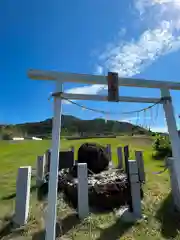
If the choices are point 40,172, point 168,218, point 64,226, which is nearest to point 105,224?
point 64,226

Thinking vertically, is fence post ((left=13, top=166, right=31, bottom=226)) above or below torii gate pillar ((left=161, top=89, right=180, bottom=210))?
below

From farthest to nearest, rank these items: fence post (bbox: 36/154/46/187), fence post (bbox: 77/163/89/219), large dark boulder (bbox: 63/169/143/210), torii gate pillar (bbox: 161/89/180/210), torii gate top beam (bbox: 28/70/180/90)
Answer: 1. fence post (bbox: 36/154/46/187)
2. large dark boulder (bbox: 63/169/143/210)
3. fence post (bbox: 77/163/89/219)
4. torii gate pillar (bbox: 161/89/180/210)
5. torii gate top beam (bbox: 28/70/180/90)

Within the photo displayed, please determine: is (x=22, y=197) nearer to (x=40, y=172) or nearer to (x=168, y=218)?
(x=40, y=172)

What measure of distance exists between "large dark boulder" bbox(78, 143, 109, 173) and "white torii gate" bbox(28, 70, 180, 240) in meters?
2.81

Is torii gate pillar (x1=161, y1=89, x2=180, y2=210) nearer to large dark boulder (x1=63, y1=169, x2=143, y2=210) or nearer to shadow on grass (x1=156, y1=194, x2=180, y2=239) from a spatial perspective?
shadow on grass (x1=156, y1=194, x2=180, y2=239)

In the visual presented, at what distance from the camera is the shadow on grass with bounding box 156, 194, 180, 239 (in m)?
2.99

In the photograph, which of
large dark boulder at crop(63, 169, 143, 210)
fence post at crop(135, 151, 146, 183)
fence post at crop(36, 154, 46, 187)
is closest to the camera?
large dark boulder at crop(63, 169, 143, 210)

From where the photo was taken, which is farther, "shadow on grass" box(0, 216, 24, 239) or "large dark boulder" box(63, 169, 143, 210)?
"large dark boulder" box(63, 169, 143, 210)

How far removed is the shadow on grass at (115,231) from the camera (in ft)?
9.36

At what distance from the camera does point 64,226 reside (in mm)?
3090

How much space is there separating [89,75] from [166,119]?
1.54 metres

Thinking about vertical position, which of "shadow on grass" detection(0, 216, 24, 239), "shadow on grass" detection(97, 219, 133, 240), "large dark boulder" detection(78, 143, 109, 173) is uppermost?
"large dark boulder" detection(78, 143, 109, 173)

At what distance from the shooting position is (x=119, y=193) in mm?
3955

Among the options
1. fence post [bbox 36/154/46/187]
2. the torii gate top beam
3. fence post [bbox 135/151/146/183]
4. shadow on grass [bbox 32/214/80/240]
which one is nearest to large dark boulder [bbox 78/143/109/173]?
fence post [bbox 135/151/146/183]
